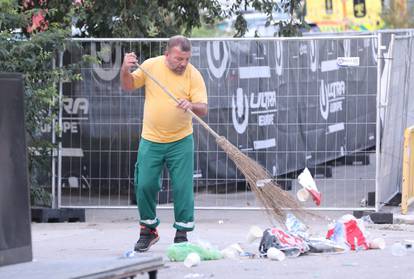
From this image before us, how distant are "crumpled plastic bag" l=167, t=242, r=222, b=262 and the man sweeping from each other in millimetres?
333

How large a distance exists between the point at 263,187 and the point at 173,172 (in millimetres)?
783

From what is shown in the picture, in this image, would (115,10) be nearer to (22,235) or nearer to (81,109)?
(81,109)

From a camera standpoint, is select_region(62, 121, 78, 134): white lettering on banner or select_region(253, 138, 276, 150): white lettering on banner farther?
select_region(253, 138, 276, 150): white lettering on banner

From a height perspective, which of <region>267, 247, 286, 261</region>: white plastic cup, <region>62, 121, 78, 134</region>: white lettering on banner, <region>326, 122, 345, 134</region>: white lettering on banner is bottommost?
<region>267, 247, 286, 261</region>: white plastic cup

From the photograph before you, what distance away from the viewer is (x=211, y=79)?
1222cm

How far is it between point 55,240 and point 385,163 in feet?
14.0

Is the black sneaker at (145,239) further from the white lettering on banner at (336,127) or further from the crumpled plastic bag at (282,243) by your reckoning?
the white lettering on banner at (336,127)

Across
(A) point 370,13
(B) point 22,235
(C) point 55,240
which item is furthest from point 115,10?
(A) point 370,13

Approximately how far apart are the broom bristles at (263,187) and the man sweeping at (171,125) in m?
0.36

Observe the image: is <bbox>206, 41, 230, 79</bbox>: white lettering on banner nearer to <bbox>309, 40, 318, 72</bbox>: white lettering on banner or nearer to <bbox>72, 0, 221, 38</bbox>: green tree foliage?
<bbox>309, 40, 318, 72</bbox>: white lettering on banner

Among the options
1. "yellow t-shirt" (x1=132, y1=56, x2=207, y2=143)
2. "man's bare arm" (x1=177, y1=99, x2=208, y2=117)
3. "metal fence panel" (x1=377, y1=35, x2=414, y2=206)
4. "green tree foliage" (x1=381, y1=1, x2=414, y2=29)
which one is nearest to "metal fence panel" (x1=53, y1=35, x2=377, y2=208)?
"metal fence panel" (x1=377, y1=35, x2=414, y2=206)

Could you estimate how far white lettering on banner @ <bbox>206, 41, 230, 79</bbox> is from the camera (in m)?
12.1

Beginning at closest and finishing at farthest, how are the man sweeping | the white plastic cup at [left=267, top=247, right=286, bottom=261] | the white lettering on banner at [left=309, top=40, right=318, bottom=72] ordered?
the white plastic cup at [left=267, top=247, right=286, bottom=261] → the man sweeping → the white lettering on banner at [left=309, top=40, right=318, bottom=72]

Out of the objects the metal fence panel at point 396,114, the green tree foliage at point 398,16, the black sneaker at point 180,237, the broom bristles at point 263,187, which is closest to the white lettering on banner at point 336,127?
the metal fence panel at point 396,114
